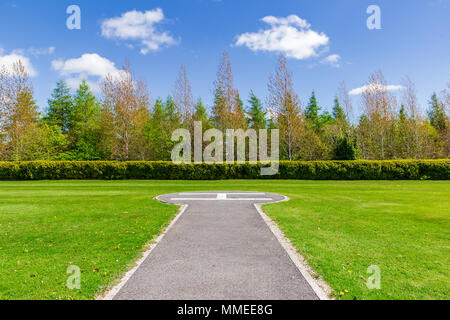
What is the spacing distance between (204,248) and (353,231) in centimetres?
378

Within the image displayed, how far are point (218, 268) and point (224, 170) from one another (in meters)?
19.2

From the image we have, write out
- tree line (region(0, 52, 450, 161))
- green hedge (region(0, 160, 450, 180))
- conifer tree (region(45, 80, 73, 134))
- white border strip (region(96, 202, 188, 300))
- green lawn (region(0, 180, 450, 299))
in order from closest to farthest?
white border strip (region(96, 202, 188, 300))
green lawn (region(0, 180, 450, 299))
green hedge (region(0, 160, 450, 180))
tree line (region(0, 52, 450, 161))
conifer tree (region(45, 80, 73, 134))

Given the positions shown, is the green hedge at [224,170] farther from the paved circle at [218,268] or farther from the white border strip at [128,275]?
the white border strip at [128,275]

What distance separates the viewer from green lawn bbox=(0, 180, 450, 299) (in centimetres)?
355

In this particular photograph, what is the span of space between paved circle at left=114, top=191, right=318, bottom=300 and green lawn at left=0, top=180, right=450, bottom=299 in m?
0.42

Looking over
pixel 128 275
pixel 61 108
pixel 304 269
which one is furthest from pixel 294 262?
pixel 61 108

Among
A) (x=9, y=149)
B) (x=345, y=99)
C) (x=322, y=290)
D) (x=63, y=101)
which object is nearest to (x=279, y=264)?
(x=322, y=290)

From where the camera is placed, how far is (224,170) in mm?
23266

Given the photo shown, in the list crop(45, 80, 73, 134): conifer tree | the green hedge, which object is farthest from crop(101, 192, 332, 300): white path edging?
crop(45, 80, 73, 134): conifer tree

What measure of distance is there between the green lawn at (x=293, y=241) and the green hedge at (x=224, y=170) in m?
12.9

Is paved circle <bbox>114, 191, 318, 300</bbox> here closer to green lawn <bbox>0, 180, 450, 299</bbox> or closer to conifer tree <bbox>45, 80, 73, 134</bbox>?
green lawn <bbox>0, 180, 450, 299</bbox>

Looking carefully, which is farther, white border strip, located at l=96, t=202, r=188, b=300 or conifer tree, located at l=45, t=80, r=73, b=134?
conifer tree, located at l=45, t=80, r=73, b=134

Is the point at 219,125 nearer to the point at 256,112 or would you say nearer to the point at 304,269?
the point at 256,112

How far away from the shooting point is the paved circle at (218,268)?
3283mm
